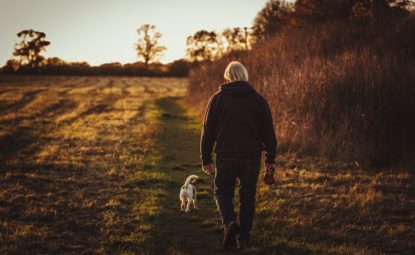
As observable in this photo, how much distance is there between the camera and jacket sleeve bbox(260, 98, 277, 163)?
509cm

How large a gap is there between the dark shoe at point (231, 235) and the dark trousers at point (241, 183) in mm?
82

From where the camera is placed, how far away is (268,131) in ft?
16.9

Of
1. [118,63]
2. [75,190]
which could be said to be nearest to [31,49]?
[118,63]

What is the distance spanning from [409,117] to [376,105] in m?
0.83

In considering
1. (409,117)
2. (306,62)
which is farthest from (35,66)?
(409,117)

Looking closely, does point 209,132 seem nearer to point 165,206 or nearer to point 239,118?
point 239,118

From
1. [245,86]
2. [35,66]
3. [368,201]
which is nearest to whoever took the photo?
[245,86]

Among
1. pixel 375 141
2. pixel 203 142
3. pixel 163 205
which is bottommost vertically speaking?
pixel 163 205

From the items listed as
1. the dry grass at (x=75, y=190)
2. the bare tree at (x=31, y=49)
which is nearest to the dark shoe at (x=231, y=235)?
the dry grass at (x=75, y=190)

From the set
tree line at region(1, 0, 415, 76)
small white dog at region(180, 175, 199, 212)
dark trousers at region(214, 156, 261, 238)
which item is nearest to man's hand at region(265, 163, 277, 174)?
dark trousers at region(214, 156, 261, 238)

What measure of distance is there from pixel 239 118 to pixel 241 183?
2.69 feet

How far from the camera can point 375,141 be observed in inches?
388

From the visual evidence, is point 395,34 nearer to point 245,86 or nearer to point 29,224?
point 245,86

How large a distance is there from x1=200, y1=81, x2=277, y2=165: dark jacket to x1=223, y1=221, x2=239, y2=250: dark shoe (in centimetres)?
88
